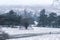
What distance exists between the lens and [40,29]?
2.02m

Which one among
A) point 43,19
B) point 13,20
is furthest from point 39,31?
point 13,20

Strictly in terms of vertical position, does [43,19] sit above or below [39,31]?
above

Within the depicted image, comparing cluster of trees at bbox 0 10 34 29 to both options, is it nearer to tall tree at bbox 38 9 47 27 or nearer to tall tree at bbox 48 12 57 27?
tall tree at bbox 38 9 47 27

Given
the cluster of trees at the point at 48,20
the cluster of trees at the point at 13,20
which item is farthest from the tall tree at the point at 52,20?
the cluster of trees at the point at 13,20

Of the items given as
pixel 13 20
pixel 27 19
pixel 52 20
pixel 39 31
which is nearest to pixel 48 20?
pixel 52 20

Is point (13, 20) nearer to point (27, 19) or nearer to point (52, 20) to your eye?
point (27, 19)

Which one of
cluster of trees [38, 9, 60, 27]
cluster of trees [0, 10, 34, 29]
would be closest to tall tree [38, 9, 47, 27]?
cluster of trees [38, 9, 60, 27]

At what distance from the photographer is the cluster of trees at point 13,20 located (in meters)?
1.95

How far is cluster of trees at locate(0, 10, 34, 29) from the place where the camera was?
6.40 ft

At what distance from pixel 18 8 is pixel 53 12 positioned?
584 millimetres

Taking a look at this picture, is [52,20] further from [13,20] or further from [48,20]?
[13,20]

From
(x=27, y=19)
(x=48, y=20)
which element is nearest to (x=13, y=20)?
(x=27, y=19)

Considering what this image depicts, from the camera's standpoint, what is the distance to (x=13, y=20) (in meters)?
1.96
